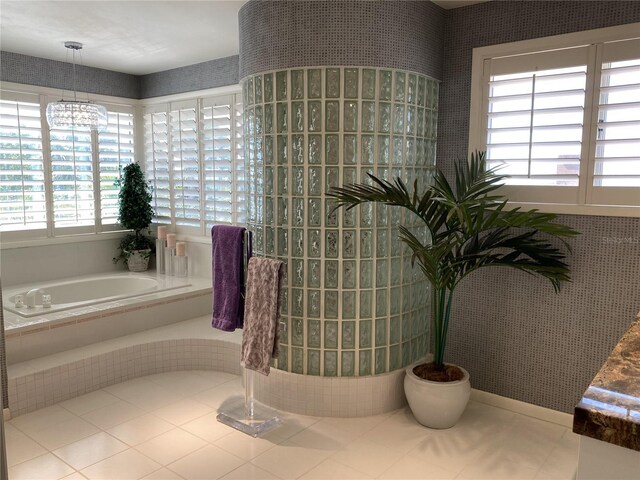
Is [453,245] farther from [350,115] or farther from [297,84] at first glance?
[297,84]

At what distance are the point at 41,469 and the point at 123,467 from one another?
41 cm

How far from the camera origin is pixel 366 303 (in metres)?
3.16

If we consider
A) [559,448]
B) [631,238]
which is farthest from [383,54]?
[559,448]

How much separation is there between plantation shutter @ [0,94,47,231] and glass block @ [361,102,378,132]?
3516 mm

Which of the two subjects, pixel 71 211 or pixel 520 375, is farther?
pixel 71 211

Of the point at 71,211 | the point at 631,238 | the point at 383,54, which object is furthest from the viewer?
the point at 71,211

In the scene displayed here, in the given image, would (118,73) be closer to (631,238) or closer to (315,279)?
(315,279)

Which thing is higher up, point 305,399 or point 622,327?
point 622,327

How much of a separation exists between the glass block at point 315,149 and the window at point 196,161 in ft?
5.90

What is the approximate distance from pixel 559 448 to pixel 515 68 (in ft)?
7.44

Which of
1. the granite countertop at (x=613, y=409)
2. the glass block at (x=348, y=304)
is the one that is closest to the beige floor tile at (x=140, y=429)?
the glass block at (x=348, y=304)

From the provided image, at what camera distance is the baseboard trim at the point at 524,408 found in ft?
10.1

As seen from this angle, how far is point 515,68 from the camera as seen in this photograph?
120 inches

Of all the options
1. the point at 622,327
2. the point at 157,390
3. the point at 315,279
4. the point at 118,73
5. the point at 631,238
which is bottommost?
the point at 157,390
